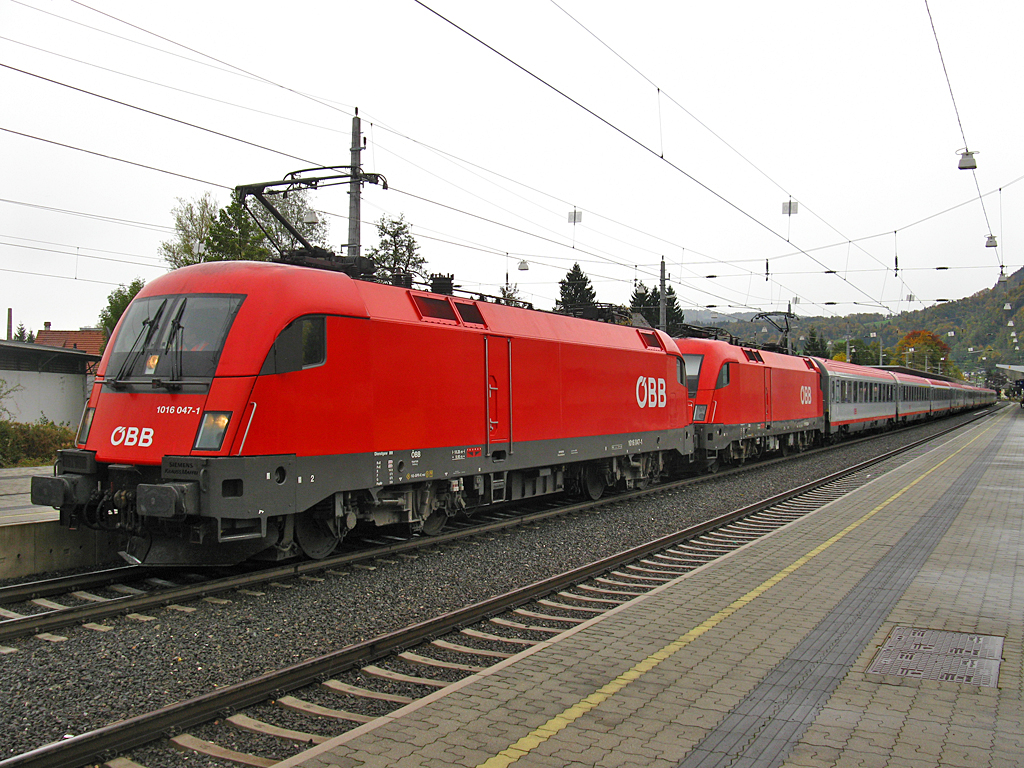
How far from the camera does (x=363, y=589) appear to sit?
805 centimetres

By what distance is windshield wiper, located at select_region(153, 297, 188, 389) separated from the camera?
7.87 m

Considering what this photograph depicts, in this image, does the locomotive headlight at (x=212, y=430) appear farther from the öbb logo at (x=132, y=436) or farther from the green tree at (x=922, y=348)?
the green tree at (x=922, y=348)

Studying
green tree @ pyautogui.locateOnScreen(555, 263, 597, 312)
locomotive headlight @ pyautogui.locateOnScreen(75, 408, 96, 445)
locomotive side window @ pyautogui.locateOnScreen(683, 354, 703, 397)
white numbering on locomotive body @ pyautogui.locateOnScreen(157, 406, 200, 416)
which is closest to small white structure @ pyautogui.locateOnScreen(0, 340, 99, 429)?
locomotive headlight @ pyautogui.locateOnScreen(75, 408, 96, 445)

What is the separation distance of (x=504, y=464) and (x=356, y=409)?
346cm

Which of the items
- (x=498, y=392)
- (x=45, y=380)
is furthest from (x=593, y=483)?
(x=45, y=380)

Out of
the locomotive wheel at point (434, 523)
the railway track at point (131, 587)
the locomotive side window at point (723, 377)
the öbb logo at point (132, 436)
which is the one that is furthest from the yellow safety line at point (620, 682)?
the locomotive side window at point (723, 377)

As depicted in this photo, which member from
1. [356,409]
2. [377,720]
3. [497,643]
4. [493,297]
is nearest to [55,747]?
[377,720]

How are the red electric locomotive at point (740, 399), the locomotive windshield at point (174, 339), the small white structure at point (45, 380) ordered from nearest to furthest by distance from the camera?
the locomotive windshield at point (174, 339) → the red electric locomotive at point (740, 399) → the small white structure at point (45, 380)

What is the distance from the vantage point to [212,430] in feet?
24.9

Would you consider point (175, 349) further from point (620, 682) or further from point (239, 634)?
point (620, 682)

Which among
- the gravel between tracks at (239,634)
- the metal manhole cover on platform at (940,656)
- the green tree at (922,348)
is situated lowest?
the gravel between tracks at (239,634)

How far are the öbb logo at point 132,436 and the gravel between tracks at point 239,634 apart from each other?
1756 millimetres

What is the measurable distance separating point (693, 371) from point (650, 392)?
421 centimetres

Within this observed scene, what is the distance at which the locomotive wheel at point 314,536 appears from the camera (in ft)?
29.0
